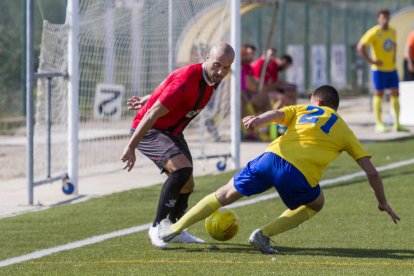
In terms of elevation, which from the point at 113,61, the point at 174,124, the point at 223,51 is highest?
the point at 113,61

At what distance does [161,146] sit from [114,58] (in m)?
5.85

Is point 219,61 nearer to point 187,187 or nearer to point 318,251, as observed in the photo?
point 187,187

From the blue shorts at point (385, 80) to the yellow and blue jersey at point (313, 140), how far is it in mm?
12576

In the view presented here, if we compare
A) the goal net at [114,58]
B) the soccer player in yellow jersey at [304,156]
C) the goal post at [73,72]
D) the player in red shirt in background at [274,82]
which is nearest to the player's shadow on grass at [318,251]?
the soccer player in yellow jersey at [304,156]

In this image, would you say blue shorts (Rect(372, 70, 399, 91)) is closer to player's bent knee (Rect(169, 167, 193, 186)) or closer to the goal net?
the goal net

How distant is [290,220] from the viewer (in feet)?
30.5

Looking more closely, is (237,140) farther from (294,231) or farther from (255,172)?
(255,172)

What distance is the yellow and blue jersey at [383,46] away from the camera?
21.4 m

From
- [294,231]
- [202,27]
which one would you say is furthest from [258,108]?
[294,231]

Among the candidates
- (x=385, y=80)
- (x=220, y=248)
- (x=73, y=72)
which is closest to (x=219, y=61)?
(x=220, y=248)

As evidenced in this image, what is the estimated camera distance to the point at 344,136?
8.92 metres

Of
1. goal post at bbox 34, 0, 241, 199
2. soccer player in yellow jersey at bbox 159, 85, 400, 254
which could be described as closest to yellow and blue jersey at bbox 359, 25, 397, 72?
goal post at bbox 34, 0, 241, 199

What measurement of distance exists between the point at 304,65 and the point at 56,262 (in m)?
24.2

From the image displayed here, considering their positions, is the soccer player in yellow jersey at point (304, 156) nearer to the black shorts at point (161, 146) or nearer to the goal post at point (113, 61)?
the black shorts at point (161, 146)
